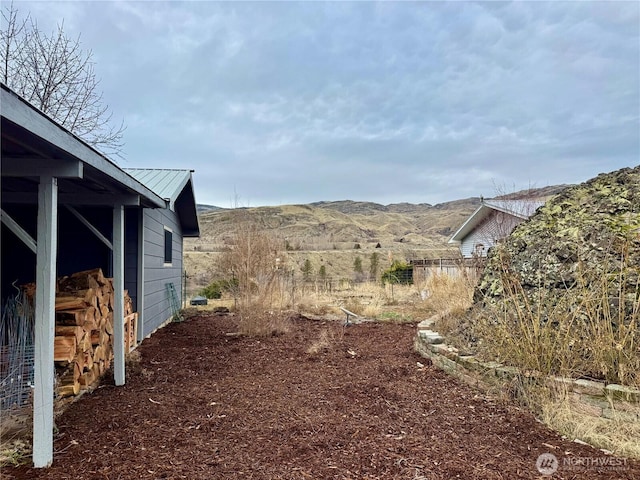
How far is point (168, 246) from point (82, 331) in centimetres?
529

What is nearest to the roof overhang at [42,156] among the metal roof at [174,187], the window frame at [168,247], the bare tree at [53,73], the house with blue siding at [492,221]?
the metal roof at [174,187]

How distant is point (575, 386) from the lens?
10.7ft

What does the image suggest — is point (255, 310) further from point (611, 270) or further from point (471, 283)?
point (611, 270)

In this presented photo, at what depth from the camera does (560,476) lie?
2.42 meters

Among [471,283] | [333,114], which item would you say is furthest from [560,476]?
[333,114]

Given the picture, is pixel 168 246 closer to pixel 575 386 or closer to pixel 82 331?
pixel 82 331

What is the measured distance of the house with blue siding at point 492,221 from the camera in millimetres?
12719

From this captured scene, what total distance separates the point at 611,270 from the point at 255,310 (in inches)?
215

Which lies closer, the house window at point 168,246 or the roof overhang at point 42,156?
the roof overhang at point 42,156

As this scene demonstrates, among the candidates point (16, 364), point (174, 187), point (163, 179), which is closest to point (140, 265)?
point (174, 187)

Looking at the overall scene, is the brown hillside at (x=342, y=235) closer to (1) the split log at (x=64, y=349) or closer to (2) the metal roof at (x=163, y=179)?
(2) the metal roof at (x=163, y=179)

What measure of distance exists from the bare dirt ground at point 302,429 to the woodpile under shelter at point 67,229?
19.0 inches

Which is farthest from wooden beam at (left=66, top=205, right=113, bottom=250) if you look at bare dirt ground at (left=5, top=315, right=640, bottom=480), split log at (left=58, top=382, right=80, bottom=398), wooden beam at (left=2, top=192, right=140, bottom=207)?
split log at (left=58, top=382, right=80, bottom=398)

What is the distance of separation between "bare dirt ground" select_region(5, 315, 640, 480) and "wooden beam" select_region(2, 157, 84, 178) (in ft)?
5.86
